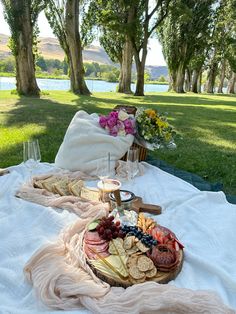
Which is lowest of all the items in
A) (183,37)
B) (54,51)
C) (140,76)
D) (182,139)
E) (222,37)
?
(182,139)

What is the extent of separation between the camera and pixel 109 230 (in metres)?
2.22

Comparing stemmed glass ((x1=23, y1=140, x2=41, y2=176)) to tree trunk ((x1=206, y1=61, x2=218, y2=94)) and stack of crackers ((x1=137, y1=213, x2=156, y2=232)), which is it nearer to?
stack of crackers ((x1=137, y1=213, x2=156, y2=232))

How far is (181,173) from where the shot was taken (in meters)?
4.33

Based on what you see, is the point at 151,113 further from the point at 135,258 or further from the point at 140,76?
the point at 140,76

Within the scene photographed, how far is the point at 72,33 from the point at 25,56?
2.54 metres

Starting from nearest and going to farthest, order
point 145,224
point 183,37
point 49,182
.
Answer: point 145,224 → point 49,182 → point 183,37

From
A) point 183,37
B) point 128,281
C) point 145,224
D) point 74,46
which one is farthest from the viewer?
point 183,37

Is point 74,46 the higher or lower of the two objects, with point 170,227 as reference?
higher

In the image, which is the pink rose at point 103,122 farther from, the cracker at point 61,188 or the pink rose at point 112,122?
the cracker at point 61,188

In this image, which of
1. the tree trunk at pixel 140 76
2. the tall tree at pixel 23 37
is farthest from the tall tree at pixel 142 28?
the tall tree at pixel 23 37

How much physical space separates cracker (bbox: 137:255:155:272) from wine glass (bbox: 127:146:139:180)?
1.49m

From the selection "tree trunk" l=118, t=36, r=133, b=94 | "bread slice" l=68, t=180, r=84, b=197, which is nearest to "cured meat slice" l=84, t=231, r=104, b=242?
"bread slice" l=68, t=180, r=84, b=197

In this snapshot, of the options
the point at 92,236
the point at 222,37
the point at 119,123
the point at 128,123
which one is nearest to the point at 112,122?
the point at 119,123

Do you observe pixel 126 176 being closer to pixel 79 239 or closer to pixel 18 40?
pixel 79 239
